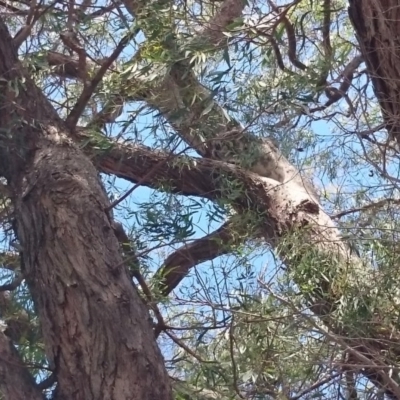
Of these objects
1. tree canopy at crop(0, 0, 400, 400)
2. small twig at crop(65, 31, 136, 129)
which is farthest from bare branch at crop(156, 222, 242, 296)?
small twig at crop(65, 31, 136, 129)

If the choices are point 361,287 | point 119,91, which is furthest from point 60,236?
point 361,287

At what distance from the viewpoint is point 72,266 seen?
1622 mm

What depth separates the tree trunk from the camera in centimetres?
151

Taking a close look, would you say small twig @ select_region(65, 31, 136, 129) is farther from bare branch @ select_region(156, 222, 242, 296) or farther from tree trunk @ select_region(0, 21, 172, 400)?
bare branch @ select_region(156, 222, 242, 296)

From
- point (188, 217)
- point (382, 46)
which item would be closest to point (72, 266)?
point (188, 217)

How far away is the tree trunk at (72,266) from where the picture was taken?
1.51 metres

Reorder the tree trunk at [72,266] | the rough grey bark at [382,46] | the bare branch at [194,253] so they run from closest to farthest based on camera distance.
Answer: the tree trunk at [72,266] → the rough grey bark at [382,46] → the bare branch at [194,253]

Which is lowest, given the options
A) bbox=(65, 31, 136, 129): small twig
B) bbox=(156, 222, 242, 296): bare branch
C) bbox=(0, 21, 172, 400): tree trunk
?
bbox=(0, 21, 172, 400): tree trunk

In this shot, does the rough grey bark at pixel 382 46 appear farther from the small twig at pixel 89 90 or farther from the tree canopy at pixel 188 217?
the small twig at pixel 89 90

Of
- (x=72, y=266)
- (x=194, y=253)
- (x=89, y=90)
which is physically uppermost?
(x=89, y=90)

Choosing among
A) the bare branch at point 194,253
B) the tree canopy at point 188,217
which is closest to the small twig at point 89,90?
the tree canopy at point 188,217

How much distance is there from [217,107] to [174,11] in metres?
0.29

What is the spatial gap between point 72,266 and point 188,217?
1.55ft

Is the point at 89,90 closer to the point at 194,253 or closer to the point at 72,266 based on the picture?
the point at 72,266
